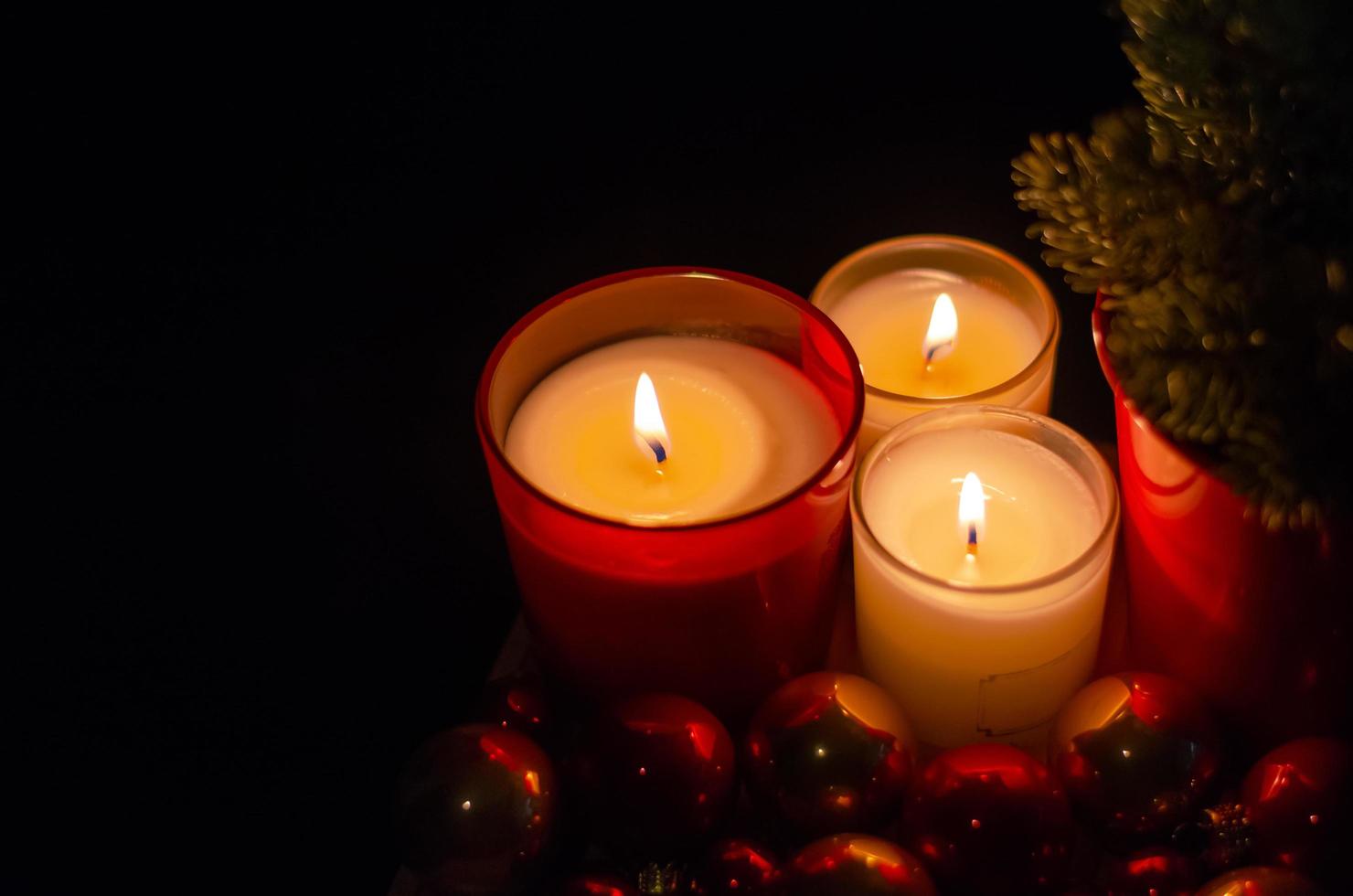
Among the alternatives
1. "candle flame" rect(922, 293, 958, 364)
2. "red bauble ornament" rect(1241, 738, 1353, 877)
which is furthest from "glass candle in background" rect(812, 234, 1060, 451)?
"red bauble ornament" rect(1241, 738, 1353, 877)

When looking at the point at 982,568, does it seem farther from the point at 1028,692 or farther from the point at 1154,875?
the point at 1154,875

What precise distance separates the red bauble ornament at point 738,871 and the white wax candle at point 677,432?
6.1 inches

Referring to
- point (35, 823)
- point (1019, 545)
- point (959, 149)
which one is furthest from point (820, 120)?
point (35, 823)

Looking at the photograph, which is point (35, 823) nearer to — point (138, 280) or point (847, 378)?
point (138, 280)

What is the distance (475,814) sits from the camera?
640 millimetres

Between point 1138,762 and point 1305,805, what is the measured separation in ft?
0.23

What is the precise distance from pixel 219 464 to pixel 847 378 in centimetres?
48

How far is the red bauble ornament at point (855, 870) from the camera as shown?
0.59 metres

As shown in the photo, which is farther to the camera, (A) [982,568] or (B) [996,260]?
(B) [996,260]

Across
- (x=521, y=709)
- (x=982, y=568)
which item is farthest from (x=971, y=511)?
(x=521, y=709)

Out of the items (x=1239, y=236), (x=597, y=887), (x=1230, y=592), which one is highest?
(x=1239, y=236)

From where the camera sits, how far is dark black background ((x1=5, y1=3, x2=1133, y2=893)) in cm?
84

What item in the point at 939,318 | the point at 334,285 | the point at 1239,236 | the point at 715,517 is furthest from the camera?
the point at 334,285

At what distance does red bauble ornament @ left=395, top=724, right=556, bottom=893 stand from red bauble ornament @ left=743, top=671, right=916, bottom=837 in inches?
4.1
